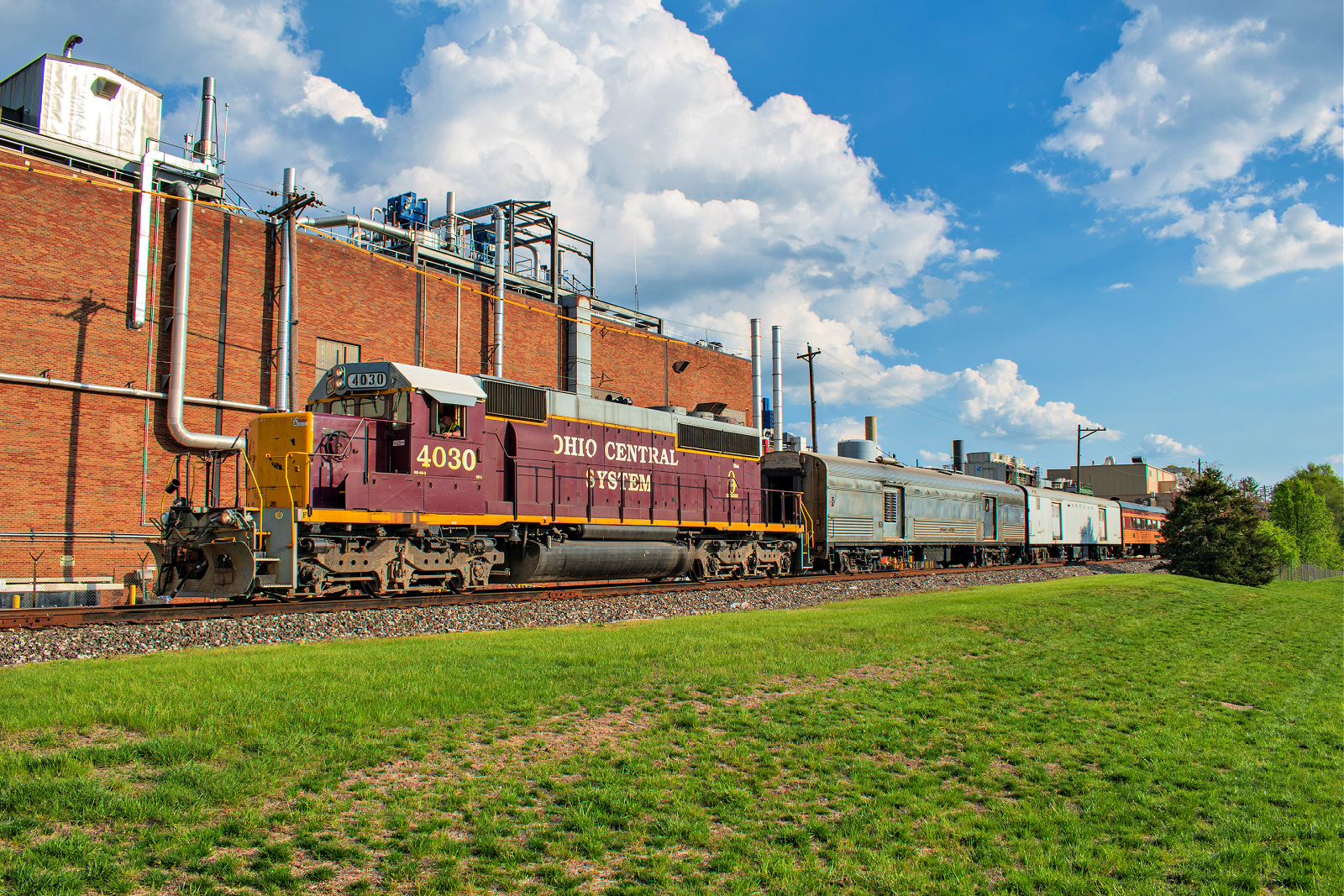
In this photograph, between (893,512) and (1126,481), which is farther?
(1126,481)

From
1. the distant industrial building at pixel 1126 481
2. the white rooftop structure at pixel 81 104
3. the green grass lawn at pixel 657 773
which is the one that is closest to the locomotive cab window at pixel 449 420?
the green grass lawn at pixel 657 773

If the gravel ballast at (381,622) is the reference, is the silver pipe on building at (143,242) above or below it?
above

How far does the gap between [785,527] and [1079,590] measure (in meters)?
7.43

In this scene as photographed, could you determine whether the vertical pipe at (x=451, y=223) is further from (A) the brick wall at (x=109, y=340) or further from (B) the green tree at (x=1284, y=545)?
(B) the green tree at (x=1284, y=545)

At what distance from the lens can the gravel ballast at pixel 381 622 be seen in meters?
9.48

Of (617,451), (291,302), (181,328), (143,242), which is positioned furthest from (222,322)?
(617,451)

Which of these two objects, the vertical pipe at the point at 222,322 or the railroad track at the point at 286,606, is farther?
the vertical pipe at the point at 222,322

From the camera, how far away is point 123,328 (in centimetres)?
2236

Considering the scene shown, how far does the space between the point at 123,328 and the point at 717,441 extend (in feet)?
54.8

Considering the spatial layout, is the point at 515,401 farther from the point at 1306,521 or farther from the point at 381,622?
the point at 1306,521

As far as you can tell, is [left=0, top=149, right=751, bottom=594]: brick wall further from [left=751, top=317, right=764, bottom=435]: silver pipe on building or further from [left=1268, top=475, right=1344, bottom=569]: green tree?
[left=1268, top=475, right=1344, bottom=569]: green tree

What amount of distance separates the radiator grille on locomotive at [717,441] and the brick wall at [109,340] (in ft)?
42.7

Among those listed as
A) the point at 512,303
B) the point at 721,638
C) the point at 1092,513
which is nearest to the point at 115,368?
the point at 512,303

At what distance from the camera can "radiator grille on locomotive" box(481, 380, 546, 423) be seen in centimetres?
1547
